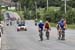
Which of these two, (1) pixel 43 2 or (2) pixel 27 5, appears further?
(2) pixel 27 5

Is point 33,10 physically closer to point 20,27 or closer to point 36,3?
point 36,3

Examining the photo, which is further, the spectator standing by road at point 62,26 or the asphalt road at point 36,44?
the spectator standing by road at point 62,26

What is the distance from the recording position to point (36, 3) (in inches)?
6555

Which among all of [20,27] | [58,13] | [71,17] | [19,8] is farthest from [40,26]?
[19,8]

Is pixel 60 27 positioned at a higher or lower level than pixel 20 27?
higher

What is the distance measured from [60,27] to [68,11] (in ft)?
178

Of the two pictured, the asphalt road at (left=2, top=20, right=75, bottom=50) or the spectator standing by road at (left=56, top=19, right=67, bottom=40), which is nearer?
the asphalt road at (left=2, top=20, right=75, bottom=50)

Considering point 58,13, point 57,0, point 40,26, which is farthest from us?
point 57,0

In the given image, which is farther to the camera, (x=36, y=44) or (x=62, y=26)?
(x=62, y=26)

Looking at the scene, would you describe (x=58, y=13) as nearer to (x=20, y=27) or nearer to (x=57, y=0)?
(x=20, y=27)

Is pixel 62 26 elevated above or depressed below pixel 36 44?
above

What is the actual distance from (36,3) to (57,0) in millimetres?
13075

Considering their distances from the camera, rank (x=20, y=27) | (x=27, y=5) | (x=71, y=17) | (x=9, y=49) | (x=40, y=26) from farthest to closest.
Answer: (x=27, y=5)
(x=71, y=17)
(x=20, y=27)
(x=40, y=26)
(x=9, y=49)

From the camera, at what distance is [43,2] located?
533ft
